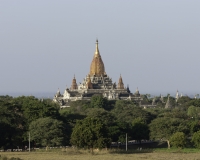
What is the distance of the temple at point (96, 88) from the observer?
147500 millimetres

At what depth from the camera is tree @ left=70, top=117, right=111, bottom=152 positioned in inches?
2665

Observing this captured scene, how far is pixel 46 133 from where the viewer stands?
235 feet

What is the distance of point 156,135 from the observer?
81.0 metres

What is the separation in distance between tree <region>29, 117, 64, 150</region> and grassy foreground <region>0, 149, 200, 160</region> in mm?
3049

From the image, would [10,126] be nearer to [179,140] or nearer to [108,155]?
[108,155]

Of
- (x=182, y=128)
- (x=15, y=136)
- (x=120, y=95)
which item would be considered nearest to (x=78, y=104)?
(x=120, y=95)

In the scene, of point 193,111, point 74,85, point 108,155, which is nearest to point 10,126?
point 108,155

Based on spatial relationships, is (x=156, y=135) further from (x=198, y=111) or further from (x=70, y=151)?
(x=198, y=111)

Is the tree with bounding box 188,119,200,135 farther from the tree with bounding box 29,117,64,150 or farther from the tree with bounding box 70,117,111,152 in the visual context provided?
the tree with bounding box 29,117,64,150

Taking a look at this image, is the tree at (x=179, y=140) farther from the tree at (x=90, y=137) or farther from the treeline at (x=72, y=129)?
the tree at (x=90, y=137)

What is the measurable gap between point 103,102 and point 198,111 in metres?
17.9

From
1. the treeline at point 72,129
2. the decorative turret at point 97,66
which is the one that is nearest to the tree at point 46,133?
the treeline at point 72,129

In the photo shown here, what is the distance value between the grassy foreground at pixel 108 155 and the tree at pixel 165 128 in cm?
793

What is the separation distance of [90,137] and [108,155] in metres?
3.28
